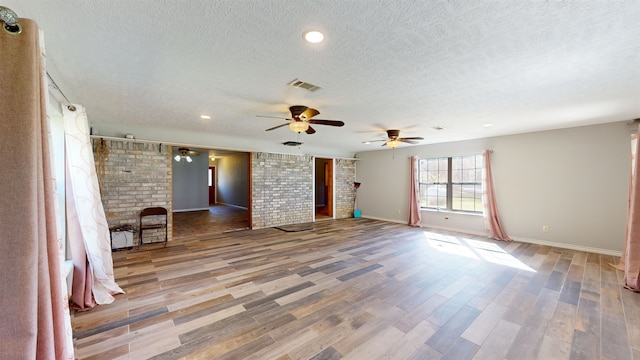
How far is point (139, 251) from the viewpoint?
14.6 ft

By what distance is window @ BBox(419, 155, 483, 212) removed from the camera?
20.3 feet

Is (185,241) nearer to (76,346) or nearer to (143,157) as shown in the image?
(143,157)

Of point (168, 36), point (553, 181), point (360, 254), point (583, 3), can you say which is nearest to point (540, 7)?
point (583, 3)

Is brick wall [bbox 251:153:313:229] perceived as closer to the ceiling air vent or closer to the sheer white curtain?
the sheer white curtain

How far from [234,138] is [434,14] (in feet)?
17.6

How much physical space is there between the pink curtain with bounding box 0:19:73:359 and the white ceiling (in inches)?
27.4

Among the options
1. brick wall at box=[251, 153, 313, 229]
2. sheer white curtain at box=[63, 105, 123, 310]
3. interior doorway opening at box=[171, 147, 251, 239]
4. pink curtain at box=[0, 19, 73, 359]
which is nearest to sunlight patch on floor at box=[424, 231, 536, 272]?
brick wall at box=[251, 153, 313, 229]

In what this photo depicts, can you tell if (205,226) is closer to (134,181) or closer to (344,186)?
(134,181)

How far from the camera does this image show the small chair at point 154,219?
4.94m

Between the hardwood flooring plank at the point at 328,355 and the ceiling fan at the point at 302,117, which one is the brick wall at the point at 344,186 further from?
the hardwood flooring plank at the point at 328,355

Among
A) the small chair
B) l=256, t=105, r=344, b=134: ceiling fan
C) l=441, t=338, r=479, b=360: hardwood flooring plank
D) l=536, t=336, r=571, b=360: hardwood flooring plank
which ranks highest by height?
l=256, t=105, r=344, b=134: ceiling fan

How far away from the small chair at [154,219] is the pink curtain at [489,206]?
7.17 meters

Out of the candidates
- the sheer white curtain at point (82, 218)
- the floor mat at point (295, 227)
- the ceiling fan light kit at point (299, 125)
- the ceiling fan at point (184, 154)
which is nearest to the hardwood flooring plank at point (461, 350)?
the ceiling fan light kit at point (299, 125)

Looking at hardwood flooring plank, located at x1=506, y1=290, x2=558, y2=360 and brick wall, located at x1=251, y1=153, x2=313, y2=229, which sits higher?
brick wall, located at x1=251, y1=153, x2=313, y2=229
